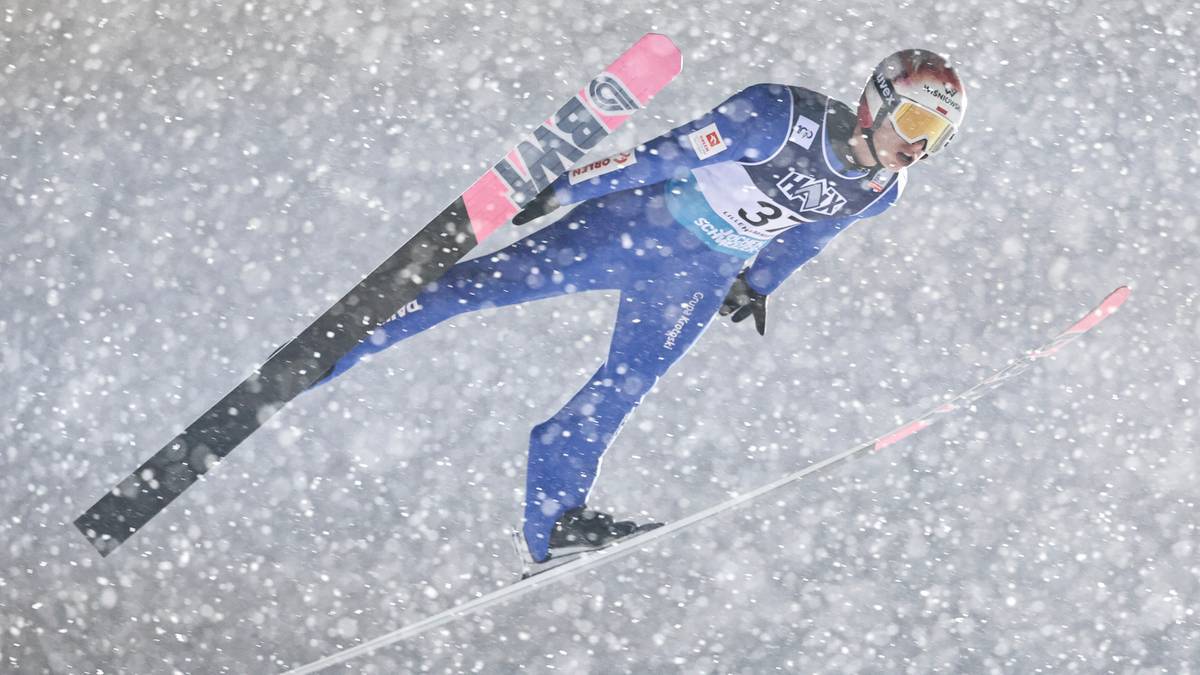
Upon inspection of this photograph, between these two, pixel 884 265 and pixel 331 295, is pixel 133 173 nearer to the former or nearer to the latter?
pixel 331 295

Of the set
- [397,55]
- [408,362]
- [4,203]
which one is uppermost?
[4,203]

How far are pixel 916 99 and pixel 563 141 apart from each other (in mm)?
469

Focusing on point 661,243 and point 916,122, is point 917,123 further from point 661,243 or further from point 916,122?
point 661,243

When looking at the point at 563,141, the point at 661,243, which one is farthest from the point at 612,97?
the point at 661,243

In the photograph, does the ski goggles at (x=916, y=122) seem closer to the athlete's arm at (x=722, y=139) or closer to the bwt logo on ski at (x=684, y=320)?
the athlete's arm at (x=722, y=139)

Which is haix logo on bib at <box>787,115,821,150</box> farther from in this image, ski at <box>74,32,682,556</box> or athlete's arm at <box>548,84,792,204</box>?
ski at <box>74,32,682,556</box>

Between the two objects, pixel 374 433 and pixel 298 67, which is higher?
pixel 298 67

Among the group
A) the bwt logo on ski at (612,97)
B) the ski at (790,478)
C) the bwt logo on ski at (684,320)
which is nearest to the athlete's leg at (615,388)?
the bwt logo on ski at (684,320)

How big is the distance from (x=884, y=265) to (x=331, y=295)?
834 millimetres

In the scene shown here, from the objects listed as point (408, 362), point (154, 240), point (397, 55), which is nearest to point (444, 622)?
point (408, 362)

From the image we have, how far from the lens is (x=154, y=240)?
201cm

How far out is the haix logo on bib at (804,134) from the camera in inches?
66.6

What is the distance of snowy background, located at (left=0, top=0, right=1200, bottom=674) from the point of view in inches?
76.9

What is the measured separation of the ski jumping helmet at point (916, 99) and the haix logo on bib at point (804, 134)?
6cm
